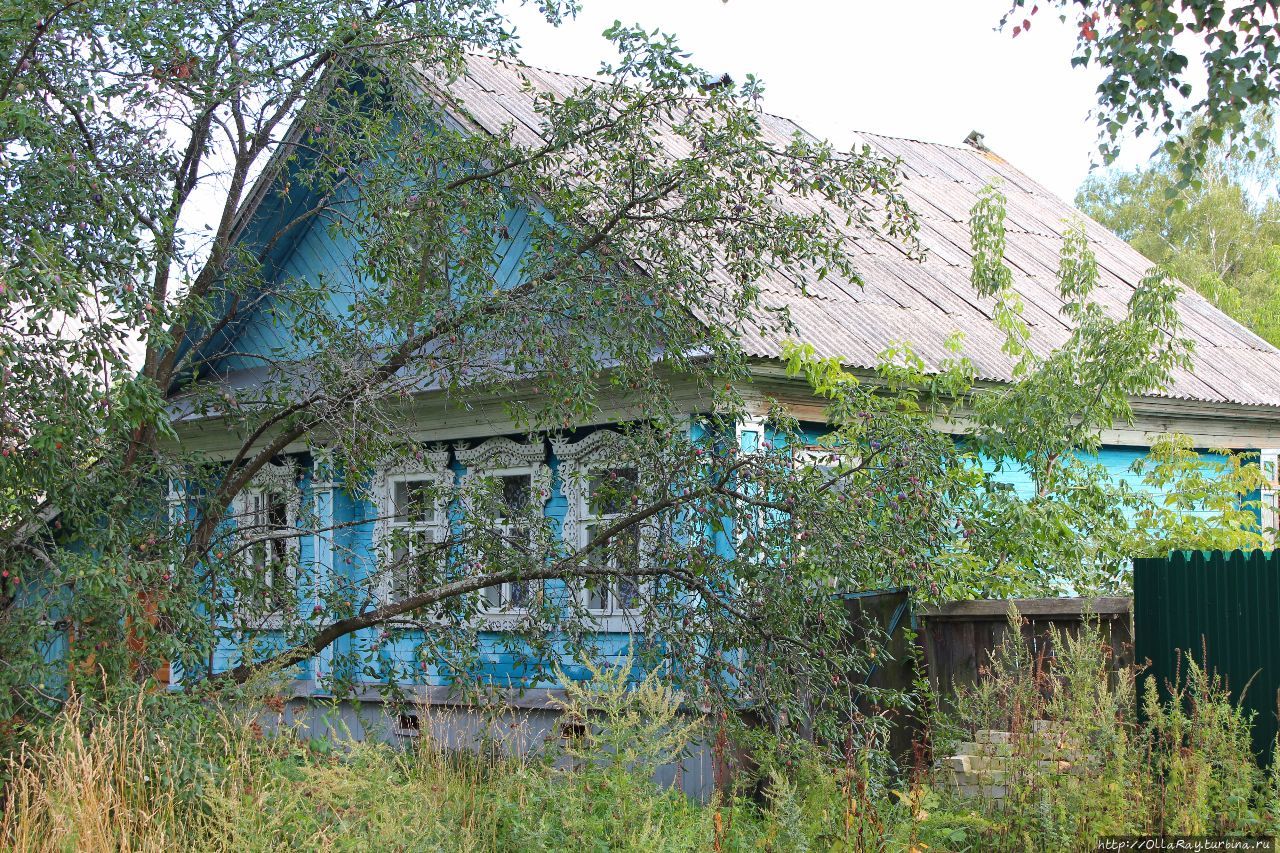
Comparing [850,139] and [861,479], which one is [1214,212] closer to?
[850,139]

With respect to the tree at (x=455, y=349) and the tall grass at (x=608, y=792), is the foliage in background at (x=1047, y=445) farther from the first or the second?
the tall grass at (x=608, y=792)

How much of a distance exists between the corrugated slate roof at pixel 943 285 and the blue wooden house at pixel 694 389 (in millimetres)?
28

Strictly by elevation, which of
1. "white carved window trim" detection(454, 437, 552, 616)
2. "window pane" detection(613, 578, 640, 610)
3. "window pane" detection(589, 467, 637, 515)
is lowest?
"window pane" detection(613, 578, 640, 610)

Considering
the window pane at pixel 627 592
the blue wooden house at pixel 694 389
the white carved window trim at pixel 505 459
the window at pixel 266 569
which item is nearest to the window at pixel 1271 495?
the blue wooden house at pixel 694 389

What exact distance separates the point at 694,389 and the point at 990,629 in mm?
2652

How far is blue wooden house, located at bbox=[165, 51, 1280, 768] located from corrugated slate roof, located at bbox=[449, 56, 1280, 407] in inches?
1.1

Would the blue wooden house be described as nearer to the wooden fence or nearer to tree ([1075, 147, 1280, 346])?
the wooden fence

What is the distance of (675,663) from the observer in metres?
7.44

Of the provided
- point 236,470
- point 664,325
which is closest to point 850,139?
point 664,325

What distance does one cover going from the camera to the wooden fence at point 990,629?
7.27 m

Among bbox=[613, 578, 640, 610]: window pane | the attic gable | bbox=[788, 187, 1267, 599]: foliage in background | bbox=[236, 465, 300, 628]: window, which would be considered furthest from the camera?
the attic gable

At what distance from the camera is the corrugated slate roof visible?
10617mm

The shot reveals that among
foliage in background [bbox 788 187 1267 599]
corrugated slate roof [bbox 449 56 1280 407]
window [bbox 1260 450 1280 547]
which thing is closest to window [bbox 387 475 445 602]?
corrugated slate roof [bbox 449 56 1280 407]

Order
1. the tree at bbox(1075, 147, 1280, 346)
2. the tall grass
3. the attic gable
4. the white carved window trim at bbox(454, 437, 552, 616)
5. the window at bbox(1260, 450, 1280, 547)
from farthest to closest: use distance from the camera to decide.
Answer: the tree at bbox(1075, 147, 1280, 346) → the window at bbox(1260, 450, 1280, 547) → the white carved window trim at bbox(454, 437, 552, 616) → the attic gable → the tall grass
